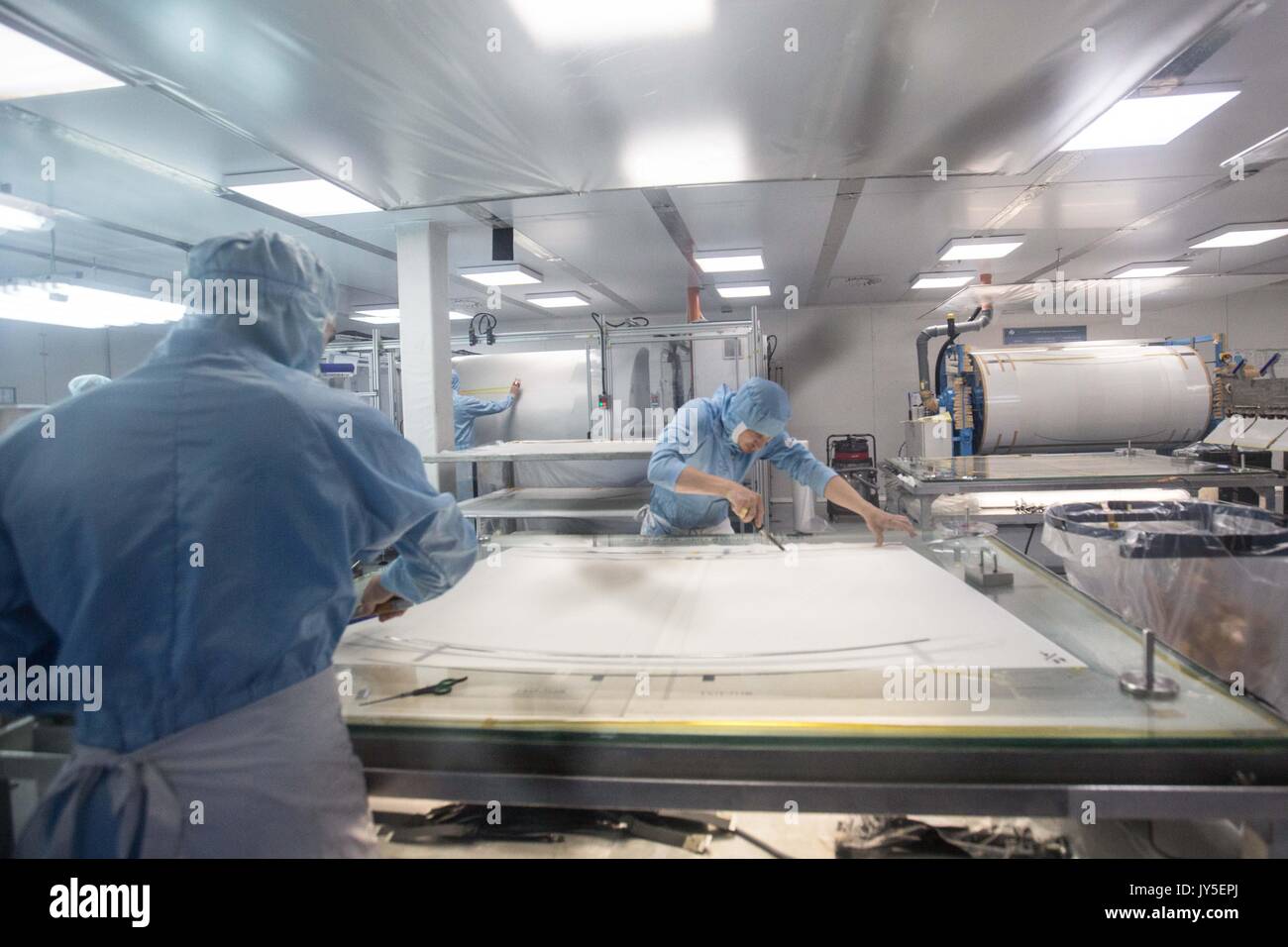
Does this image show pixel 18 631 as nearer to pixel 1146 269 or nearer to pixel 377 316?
pixel 377 316

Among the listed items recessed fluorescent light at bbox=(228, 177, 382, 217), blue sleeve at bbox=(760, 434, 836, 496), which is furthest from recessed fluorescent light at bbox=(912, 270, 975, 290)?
recessed fluorescent light at bbox=(228, 177, 382, 217)

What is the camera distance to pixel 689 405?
2.78 metres

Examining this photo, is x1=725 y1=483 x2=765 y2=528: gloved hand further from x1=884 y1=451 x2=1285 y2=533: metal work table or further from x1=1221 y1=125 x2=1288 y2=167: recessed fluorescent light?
x1=1221 y1=125 x2=1288 y2=167: recessed fluorescent light

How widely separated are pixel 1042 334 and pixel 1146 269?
218 centimetres

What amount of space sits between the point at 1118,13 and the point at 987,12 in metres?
0.25

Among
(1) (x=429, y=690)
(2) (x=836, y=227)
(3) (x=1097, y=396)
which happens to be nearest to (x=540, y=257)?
(2) (x=836, y=227)

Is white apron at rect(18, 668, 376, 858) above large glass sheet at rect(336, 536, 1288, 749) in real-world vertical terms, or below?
below

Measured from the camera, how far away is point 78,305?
4.07 m

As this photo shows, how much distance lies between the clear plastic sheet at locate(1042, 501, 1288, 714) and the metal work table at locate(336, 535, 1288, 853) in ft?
1.82

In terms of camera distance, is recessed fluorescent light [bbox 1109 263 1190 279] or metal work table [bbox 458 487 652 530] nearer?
metal work table [bbox 458 487 652 530]

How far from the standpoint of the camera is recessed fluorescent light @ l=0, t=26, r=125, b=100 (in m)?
1.48

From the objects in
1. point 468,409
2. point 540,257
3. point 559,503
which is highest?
point 540,257

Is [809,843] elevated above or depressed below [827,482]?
below

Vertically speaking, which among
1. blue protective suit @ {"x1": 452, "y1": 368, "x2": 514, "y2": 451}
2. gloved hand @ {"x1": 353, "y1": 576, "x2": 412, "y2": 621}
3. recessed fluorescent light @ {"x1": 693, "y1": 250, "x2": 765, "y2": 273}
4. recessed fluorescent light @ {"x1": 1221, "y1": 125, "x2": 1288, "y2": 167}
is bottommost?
gloved hand @ {"x1": 353, "y1": 576, "x2": 412, "y2": 621}
